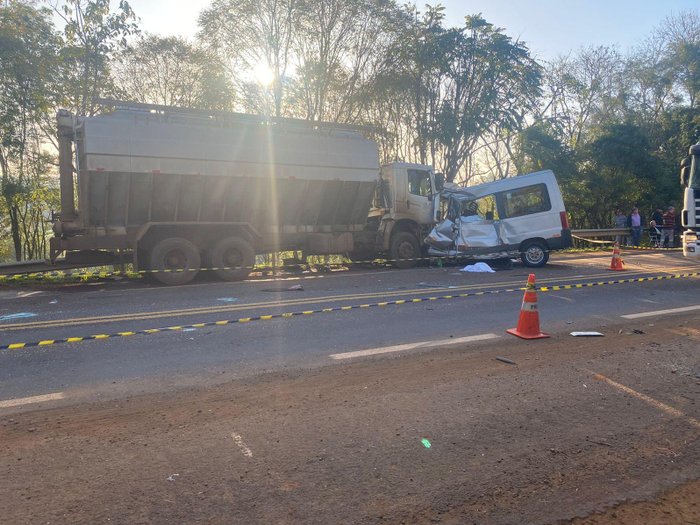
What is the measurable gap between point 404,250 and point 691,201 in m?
7.13

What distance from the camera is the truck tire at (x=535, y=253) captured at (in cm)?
1476

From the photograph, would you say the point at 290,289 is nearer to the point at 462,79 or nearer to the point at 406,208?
the point at 406,208

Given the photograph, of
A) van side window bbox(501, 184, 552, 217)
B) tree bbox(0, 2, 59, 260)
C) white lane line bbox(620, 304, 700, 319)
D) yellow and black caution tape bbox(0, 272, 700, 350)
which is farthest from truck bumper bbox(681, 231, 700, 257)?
tree bbox(0, 2, 59, 260)

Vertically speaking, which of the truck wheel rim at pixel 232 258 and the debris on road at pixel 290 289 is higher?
the truck wheel rim at pixel 232 258

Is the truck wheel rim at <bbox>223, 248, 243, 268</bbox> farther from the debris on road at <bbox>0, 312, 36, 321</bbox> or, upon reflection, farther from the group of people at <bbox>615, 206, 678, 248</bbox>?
the group of people at <bbox>615, 206, 678, 248</bbox>

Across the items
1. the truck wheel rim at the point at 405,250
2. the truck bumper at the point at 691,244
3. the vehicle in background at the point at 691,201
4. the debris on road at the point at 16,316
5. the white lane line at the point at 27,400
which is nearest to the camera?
the white lane line at the point at 27,400

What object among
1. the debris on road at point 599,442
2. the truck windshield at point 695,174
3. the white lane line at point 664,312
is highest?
the truck windshield at point 695,174

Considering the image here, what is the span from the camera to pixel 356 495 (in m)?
2.95

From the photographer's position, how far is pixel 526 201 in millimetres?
14570

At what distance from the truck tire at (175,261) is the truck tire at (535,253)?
885 centimetres

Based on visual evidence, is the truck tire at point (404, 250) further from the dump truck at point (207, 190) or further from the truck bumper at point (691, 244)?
the truck bumper at point (691, 244)

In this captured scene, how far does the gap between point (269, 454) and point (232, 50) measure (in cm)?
2176

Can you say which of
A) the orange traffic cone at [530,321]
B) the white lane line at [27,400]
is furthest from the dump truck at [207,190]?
the orange traffic cone at [530,321]

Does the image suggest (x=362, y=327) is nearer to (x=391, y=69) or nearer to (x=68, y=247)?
(x=68, y=247)
